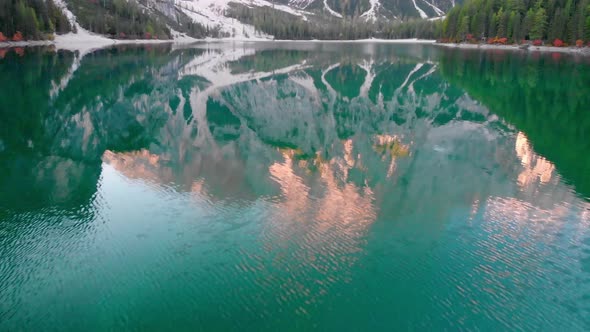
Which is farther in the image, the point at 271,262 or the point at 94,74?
the point at 94,74

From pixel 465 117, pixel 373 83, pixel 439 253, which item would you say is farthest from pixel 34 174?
pixel 373 83

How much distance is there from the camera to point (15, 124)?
28031 mm

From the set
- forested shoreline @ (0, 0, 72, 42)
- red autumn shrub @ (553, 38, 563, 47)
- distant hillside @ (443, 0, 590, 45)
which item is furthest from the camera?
red autumn shrub @ (553, 38, 563, 47)

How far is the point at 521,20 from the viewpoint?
128m

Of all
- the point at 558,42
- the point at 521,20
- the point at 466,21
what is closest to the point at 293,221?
the point at 558,42

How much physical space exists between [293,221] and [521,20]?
136381 millimetres

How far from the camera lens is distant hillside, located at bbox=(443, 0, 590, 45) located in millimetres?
107125

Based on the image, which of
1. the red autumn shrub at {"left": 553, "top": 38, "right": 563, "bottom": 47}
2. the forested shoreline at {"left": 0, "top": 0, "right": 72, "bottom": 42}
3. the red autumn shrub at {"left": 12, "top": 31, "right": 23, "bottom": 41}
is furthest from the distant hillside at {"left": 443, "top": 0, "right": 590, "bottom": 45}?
the red autumn shrub at {"left": 12, "top": 31, "right": 23, "bottom": 41}

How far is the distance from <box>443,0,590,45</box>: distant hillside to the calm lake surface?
Answer: 92.2 m

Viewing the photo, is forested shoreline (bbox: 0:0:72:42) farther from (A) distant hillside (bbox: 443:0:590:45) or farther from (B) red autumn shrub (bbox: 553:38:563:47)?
(B) red autumn shrub (bbox: 553:38:563:47)

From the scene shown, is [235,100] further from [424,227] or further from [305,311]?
[305,311]

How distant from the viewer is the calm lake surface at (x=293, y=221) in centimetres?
1027

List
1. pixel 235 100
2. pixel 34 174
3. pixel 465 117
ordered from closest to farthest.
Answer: pixel 34 174, pixel 465 117, pixel 235 100

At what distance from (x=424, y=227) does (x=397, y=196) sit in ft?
9.24
